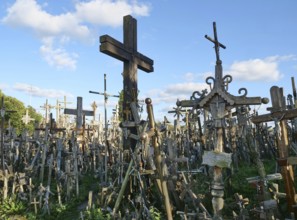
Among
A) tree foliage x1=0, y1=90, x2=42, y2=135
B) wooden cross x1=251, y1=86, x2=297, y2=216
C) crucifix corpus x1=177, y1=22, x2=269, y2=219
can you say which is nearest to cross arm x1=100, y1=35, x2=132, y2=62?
crucifix corpus x1=177, y1=22, x2=269, y2=219

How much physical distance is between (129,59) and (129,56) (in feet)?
0.30

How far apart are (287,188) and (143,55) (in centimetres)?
563

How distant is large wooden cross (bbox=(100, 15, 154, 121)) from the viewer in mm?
8945

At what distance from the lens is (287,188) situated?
7.79 m

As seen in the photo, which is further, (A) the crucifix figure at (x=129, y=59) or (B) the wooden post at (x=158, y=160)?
(A) the crucifix figure at (x=129, y=59)

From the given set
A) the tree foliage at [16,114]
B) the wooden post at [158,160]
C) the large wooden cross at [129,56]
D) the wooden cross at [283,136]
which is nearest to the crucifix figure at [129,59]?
the large wooden cross at [129,56]

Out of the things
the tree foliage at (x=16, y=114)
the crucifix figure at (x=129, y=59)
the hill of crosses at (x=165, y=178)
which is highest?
the tree foliage at (x=16, y=114)

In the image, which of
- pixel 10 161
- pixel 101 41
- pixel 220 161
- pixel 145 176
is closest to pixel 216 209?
pixel 220 161

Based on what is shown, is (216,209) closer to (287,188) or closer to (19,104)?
(287,188)

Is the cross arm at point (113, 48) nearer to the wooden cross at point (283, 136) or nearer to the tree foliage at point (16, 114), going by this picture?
the wooden cross at point (283, 136)

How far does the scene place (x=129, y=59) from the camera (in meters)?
9.45

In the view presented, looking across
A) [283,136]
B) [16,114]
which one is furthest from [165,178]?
[16,114]

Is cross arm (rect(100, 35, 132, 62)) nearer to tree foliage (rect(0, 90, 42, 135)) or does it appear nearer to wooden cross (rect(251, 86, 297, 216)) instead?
wooden cross (rect(251, 86, 297, 216))

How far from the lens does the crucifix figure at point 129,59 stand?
29.6 feet
